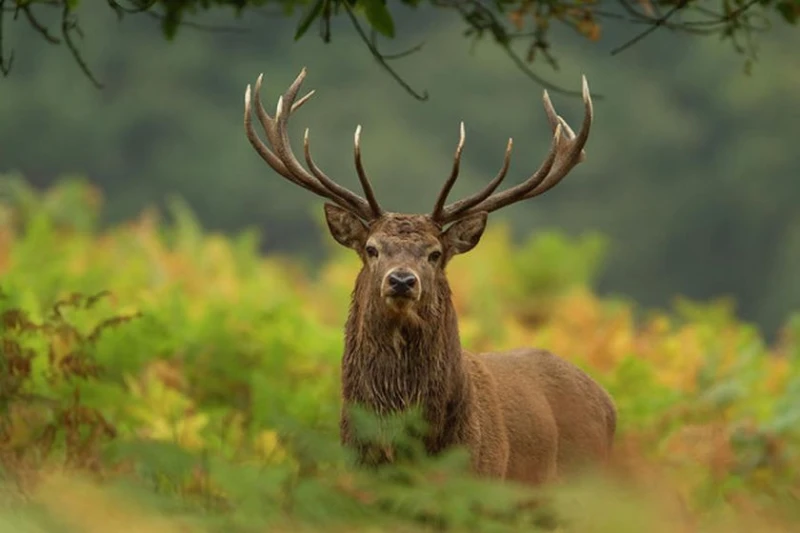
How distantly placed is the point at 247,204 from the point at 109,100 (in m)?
4.63

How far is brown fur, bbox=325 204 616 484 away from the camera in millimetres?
8203

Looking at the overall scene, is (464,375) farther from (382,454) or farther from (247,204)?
(247,204)

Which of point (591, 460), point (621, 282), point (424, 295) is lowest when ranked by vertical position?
point (621, 282)

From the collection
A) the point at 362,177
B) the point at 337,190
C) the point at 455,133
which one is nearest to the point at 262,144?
the point at 337,190

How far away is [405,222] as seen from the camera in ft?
27.7

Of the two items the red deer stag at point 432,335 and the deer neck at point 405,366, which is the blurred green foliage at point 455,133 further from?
the deer neck at point 405,366

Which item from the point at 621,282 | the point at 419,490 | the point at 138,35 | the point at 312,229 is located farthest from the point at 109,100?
the point at 419,490

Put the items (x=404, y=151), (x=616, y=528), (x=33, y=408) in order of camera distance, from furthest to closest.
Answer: (x=404, y=151)
(x=33, y=408)
(x=616, y=528)

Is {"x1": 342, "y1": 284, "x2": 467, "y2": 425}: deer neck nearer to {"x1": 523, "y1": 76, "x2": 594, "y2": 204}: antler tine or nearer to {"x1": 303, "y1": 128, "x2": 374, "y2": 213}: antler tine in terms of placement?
{"x1": 303, "y1": 128, "x2": 374, "y2": 213}: antler tine

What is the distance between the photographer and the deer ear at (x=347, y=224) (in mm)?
8602

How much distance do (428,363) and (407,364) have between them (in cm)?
A: 8

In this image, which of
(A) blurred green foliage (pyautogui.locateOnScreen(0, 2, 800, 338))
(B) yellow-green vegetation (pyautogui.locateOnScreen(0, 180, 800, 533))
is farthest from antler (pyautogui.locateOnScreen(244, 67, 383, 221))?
(A) blurred green foliage (pyautogui.locateOnScreen(0, 2, 800, 338))

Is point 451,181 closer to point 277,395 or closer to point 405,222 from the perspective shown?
point 405,222

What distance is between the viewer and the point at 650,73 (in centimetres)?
4759
